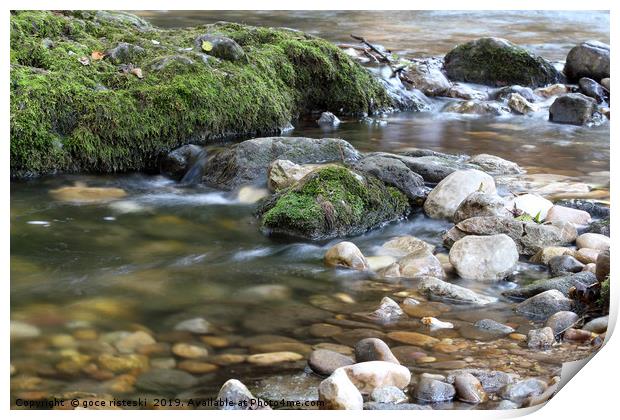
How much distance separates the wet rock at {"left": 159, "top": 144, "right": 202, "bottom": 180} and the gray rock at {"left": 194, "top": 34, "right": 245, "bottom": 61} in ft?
3.43

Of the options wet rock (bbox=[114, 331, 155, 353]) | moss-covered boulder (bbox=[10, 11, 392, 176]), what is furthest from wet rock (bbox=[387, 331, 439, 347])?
moss-covered boulder (bbox=[10, 11, 392, 176])

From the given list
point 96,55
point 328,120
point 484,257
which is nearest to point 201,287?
point 484,257

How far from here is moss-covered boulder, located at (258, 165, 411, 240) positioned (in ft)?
12.7

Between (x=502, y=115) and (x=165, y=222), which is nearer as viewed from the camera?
(x=165, y=222)

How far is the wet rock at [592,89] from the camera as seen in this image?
24.7 feet

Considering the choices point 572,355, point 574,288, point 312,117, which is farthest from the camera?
point 312,117

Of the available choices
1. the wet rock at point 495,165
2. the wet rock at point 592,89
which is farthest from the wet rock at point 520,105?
the wet rock at point 495,165

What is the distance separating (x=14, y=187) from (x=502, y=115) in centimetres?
456

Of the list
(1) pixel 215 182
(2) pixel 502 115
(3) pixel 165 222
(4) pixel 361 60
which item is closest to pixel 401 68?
(4) pixel 361 60

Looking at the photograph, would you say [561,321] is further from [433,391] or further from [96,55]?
[96,55]

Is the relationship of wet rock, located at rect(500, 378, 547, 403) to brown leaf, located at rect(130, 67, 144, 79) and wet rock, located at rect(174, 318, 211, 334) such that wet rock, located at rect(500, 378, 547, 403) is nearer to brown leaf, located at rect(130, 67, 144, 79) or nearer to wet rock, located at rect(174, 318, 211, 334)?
wet rock, located at rect(174, 318, 211, 334)

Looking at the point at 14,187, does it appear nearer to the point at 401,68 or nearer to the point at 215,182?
the point at 215,182

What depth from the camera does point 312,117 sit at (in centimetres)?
630
